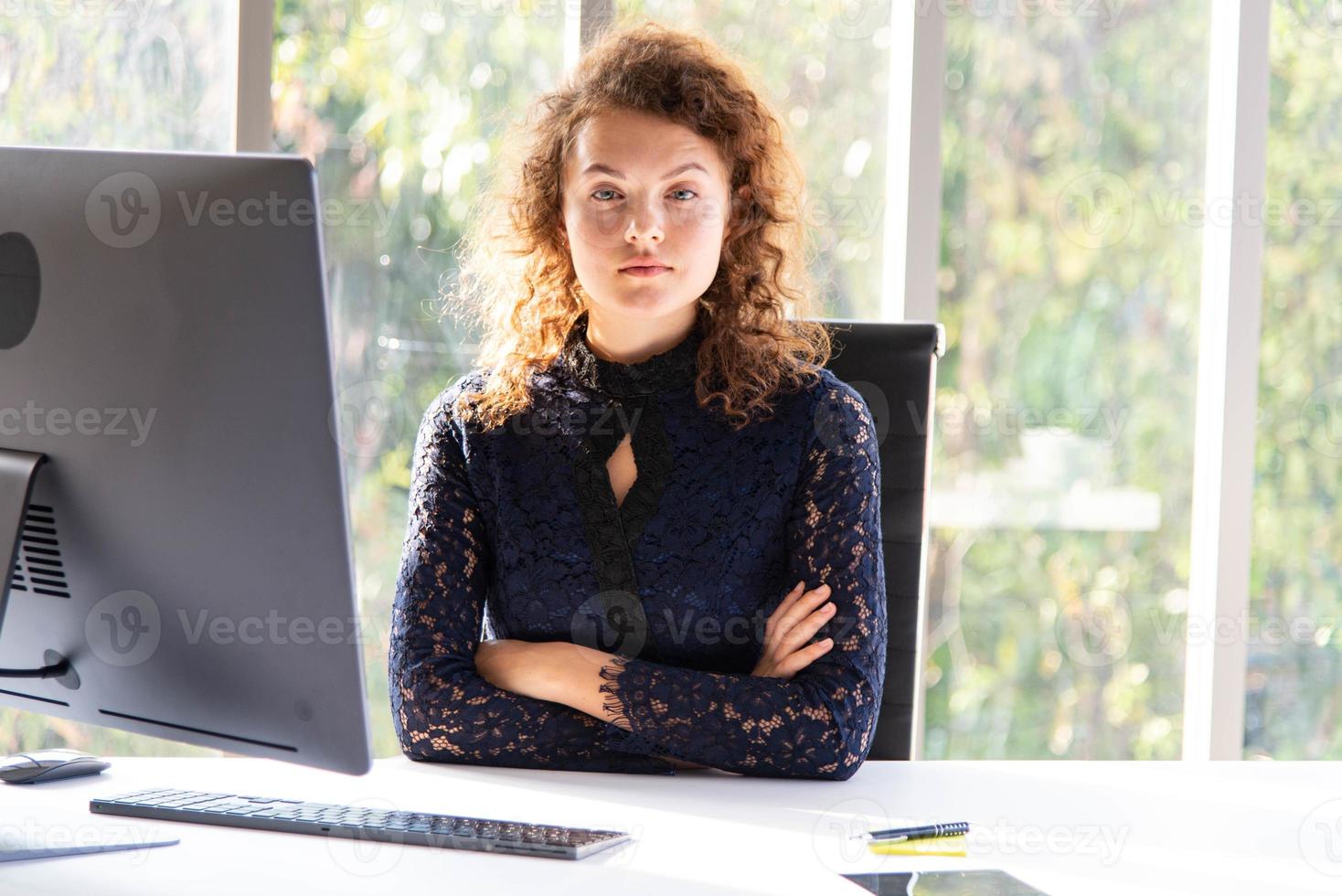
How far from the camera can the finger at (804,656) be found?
4.72ft

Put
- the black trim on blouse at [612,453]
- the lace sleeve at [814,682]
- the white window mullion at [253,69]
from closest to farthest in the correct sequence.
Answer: the lace sleeve at [814,682] → the black trim on blouse at [612,453] → the white window mullion at [253,69]

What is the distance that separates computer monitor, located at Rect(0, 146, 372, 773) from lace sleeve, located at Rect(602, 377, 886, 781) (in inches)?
20.6

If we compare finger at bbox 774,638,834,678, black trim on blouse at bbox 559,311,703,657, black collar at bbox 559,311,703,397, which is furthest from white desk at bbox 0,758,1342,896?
black collar at bbox 559,311,703,397

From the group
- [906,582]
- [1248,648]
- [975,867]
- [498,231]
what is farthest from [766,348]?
[1248,648]

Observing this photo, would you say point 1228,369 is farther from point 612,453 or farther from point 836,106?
point 612,453

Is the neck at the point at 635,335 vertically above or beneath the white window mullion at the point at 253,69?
beneath

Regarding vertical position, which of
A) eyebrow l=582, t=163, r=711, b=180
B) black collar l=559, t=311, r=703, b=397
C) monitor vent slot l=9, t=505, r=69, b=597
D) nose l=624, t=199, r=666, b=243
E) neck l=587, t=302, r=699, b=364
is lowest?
monitor vent slot l=9, t=505, r=69, b=597

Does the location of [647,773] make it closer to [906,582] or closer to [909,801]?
[909,801]

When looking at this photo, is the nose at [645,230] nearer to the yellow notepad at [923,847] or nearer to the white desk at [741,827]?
the white desk at [741,827]

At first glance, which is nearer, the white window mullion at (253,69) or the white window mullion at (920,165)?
the white window mullion at (253,69)

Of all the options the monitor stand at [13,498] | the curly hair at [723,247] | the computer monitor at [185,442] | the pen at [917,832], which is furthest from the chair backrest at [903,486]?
the monitor stand at [13,498]

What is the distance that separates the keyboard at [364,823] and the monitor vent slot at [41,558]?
0.22m

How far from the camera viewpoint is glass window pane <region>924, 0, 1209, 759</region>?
2.77 meters

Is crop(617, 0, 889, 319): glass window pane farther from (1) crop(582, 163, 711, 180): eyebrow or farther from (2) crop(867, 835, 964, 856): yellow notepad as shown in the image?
(2) crop(867, 835, 964, 856): yellow notepad
